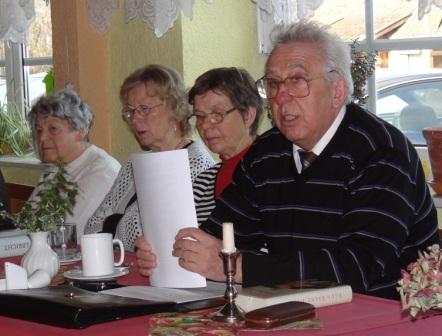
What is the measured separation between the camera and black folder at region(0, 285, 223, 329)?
188 centimetres

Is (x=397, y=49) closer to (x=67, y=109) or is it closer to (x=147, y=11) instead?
(x=147, y=11)

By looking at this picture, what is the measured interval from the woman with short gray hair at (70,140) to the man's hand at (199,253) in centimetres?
160

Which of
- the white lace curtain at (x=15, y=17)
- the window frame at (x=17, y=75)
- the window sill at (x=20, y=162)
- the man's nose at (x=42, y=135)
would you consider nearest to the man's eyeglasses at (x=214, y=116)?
the man's nose at (x=42, y=135)

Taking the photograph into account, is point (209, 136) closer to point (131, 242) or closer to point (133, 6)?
point (131, 242)

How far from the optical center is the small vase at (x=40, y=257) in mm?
2408

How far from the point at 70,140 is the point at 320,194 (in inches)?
71.0

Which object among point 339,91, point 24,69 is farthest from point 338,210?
point 24,69

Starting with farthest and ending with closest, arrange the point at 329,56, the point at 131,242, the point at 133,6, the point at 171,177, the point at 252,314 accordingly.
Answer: the point at 133,6 → the point at 131,242 → the point at 329,56 → the point at 171,177 → the point at 252,314

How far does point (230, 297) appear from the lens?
1866 mm

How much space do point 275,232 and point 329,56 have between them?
1.56 ft

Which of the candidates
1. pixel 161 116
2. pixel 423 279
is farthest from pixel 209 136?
pixel 423 279

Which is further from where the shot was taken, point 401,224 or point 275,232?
point 275,232

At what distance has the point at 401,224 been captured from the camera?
88.0 inches

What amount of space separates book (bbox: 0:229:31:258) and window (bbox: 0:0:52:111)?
273cm
